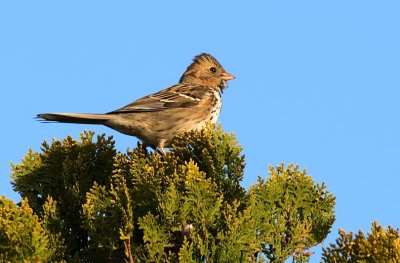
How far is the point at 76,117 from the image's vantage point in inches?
333

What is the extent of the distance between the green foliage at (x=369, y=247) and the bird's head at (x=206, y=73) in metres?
5.37

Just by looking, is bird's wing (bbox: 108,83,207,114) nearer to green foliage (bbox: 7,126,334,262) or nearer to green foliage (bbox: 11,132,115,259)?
green foliage (bbox: 11,132,115,259)

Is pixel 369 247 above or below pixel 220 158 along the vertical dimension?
below

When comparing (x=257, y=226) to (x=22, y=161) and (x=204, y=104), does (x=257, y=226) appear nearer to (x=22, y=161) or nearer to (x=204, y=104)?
(x=22, y=161)

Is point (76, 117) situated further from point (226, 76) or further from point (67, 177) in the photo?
point (226, 76)

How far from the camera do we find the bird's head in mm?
10531

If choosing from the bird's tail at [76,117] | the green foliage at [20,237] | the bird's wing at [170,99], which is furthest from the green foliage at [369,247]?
the bird's wing at [170,99]

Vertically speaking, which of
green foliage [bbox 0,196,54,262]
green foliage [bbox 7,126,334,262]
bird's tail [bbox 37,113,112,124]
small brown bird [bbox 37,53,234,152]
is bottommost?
green foliage [bbox 0,196,54,262]

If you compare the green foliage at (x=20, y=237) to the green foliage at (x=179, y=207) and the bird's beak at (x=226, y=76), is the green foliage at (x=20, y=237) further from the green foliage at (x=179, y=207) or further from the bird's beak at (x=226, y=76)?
the bird's beak at (x=226, y=76)

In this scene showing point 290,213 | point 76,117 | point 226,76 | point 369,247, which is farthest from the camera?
point 226,76

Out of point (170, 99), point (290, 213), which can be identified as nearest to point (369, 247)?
point (290, 213)

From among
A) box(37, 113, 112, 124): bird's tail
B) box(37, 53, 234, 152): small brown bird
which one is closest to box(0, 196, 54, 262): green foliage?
box(37, 113, 112, 124): bird's tail

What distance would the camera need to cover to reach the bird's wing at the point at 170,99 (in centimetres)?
959

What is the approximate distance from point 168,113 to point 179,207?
4.24 metres
